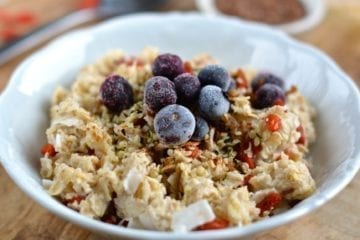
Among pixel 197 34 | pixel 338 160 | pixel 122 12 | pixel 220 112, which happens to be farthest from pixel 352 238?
pixel 122 12

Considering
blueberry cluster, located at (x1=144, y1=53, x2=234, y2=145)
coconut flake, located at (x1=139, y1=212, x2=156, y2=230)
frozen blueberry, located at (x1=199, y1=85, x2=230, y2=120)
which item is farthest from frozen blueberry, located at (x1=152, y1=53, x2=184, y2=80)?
coconut flake, located at (x1=139, y1=212, x2=156, y2=230)

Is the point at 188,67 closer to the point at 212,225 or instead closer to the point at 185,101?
the point at 185,101

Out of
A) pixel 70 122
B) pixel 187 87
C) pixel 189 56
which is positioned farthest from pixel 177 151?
pixel 189 56

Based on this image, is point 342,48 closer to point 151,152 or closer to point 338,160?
point 338,160

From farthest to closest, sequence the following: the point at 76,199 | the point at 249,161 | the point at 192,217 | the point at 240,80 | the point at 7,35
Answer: the point at 7,35, the point at 240,80, the point at 249,161, the point at 76,199, the point at 192,217

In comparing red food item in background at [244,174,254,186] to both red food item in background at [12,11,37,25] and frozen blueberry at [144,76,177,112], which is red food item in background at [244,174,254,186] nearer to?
frozen blueberry at [144,76,177,112]
